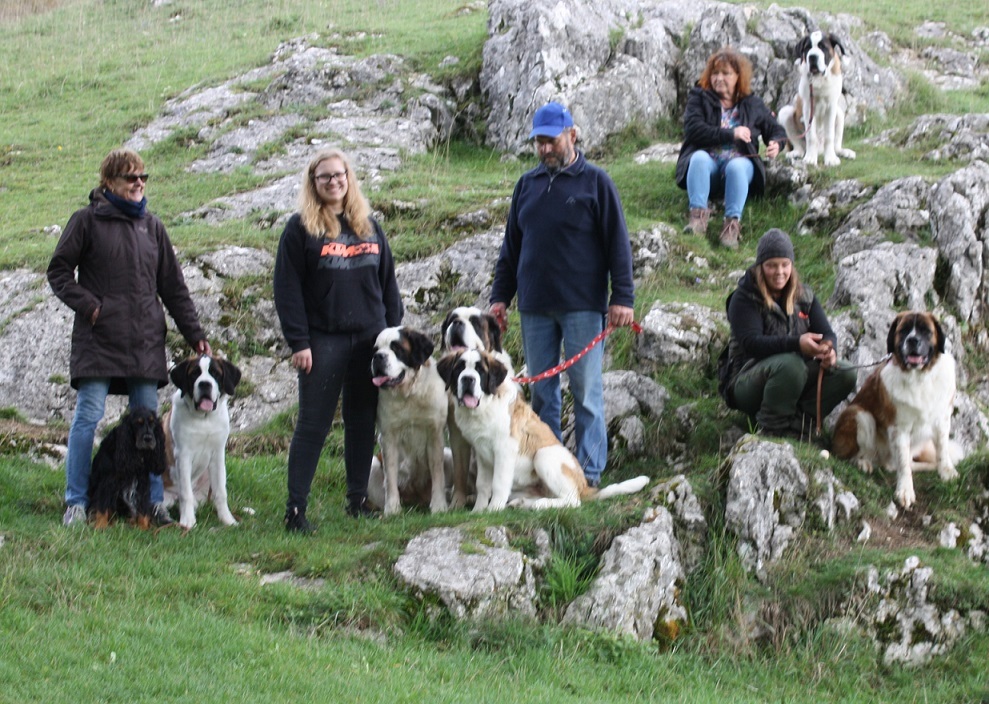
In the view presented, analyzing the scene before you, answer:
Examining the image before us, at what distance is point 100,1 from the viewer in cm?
2516

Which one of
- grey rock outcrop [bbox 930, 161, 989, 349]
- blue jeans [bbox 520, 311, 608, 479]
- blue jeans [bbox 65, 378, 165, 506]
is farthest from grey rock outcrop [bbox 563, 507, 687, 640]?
grey rock outcrop [bbox 930, 161, 989, 349]

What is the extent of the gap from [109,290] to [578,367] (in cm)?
304

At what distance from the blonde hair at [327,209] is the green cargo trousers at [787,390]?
2.82 m

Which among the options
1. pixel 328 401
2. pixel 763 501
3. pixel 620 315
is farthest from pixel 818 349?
pixel 328 401

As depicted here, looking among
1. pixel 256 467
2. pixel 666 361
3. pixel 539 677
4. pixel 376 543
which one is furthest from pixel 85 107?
pixel 539 677

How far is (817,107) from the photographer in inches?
445

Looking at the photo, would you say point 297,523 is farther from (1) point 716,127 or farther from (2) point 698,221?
(1) point 716,127

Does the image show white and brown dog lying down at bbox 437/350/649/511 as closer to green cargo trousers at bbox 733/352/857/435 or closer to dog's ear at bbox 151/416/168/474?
green cargo trousers at bbox 733/352/857/435

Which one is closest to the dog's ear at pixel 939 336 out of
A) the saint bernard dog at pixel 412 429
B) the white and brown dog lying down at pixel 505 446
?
the white and brown dog lying down at pixel 505 446

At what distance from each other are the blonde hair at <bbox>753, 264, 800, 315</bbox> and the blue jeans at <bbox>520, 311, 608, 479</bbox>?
1114 mm

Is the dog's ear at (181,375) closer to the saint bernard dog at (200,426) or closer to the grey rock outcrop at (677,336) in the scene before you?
the saint bernard dog at (200,426)

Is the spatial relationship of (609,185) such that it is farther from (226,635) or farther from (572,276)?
(226,635)

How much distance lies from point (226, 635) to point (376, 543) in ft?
4.25

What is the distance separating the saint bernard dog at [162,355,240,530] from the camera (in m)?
6.44
